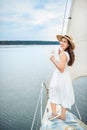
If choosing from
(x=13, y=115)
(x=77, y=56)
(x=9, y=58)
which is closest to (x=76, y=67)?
(x=77, y=56)

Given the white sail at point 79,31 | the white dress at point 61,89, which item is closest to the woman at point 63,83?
the white dress at point 61,89

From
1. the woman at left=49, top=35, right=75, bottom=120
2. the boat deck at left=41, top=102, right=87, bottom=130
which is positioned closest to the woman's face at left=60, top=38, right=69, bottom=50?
the woman at left=49, top=35, right=75, bottom=120

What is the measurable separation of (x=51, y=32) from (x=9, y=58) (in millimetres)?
408

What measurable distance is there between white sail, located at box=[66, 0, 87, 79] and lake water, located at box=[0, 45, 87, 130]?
0.70 ft

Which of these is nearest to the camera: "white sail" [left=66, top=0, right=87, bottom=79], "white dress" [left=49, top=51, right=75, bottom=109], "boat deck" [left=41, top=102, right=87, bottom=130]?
"boat deck" [left=41, top=102, right=87, bottom=130]

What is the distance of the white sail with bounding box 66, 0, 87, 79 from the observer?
1.86 meters

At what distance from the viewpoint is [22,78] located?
90.2 inches

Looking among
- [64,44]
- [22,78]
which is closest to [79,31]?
[64,44]

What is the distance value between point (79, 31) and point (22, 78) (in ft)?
2.38

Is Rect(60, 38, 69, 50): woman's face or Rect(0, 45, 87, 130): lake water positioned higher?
Rect(60, 38, 69, 50): woman's face

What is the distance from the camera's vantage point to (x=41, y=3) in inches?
73.9

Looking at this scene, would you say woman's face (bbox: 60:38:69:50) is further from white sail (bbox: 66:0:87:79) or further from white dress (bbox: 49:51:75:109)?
white sail (bbox: 66:0:87:79)

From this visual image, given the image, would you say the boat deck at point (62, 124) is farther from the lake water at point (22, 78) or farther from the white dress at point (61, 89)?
the lake water at point (22, 78)

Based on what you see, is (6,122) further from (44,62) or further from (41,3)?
(41,3)
